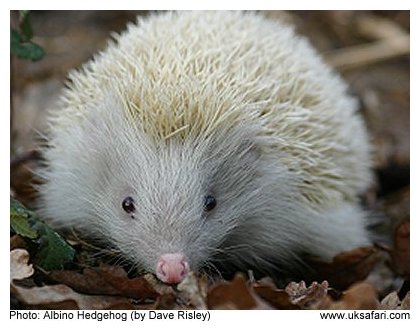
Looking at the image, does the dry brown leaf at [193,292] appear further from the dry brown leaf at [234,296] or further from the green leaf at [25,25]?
the green leaf at [25,25]

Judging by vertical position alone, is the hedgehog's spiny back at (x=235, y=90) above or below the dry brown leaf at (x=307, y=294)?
above

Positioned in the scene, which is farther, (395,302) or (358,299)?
(395,302)

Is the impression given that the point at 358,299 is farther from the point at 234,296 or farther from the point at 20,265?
the point at 20,265

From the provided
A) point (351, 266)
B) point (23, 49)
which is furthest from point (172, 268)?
point (23, 49)

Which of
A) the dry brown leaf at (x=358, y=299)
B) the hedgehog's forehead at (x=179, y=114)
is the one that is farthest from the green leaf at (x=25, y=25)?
the dry brown leaf at (x=358, y=299)

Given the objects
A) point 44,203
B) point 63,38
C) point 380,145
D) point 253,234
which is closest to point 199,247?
point 253,234

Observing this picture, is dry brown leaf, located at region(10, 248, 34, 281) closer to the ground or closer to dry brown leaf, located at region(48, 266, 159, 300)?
the ground

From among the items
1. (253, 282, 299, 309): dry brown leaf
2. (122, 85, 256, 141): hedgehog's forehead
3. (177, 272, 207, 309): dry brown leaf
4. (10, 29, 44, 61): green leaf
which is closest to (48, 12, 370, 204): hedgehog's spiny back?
(122, 85, 256, 141): hedgehog's forehead

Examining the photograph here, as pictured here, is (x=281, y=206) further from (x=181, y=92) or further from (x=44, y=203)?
(x=44, y=203)
